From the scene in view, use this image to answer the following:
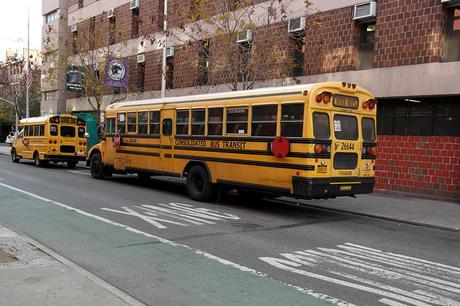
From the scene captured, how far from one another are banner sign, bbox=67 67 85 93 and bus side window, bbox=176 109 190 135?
16.1 meters

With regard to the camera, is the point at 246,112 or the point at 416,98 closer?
the point at 246,112

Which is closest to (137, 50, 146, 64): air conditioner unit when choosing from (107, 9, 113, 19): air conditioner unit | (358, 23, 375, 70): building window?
(107, 9, 113, 19): air conditioner unit

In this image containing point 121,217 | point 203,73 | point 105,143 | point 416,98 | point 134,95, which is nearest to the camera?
point 121,217

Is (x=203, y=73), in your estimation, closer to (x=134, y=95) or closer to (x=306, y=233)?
(x=134, y=95)

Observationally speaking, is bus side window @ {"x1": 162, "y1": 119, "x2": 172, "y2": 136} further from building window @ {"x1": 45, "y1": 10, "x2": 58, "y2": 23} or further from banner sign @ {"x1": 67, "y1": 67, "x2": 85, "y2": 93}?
building window @ {"x1": 45, "y1": 10, "x2": 58, "y2": 23}

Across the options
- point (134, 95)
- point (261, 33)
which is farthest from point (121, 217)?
point (134, 95)

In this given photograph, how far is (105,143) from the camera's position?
1691 centimetres

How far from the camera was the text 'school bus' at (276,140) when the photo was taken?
9.88 metres

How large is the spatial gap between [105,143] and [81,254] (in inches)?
416

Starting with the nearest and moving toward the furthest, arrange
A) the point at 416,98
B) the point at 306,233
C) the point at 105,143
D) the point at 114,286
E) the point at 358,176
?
the point at 114,286 → the point at 306,233 → the point at 358,176 → the point at 416,98 → the point at 105,143

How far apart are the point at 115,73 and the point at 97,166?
331 inches

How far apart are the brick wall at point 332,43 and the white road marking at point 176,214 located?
8.98 metres

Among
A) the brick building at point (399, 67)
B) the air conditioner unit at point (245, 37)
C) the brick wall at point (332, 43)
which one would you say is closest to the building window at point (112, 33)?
the brick building at point (399, 67)

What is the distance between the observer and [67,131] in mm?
23281
